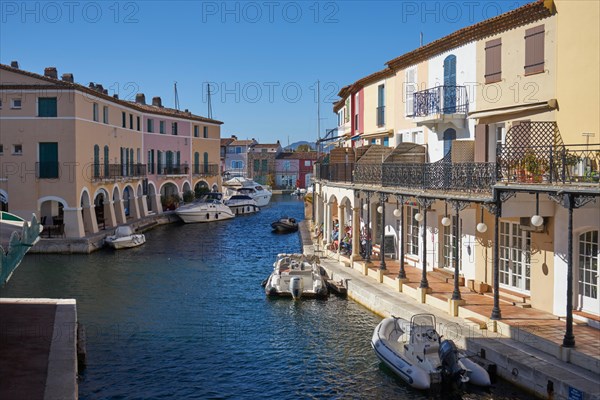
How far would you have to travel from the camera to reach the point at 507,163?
17.4 metres

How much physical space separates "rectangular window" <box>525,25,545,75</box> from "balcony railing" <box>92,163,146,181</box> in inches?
1167

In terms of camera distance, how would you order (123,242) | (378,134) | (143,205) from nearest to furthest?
(378,134) → (123,242) → (143,205)

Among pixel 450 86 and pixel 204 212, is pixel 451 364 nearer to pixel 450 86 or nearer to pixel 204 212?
pixel 450 86

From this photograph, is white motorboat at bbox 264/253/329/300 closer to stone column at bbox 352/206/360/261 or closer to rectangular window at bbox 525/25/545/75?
stone column at bbox 352/206/360/261

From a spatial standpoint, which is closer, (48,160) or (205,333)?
(205,333)

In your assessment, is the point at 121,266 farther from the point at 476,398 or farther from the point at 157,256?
the point at 476,398

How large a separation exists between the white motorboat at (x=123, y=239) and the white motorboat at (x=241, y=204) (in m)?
26.3

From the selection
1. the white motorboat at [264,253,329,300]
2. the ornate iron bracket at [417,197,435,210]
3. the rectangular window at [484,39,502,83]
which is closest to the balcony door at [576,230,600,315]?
the ornate iron bracket at [417,197,435,210]

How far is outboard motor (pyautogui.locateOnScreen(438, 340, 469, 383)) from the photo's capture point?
1506 cm

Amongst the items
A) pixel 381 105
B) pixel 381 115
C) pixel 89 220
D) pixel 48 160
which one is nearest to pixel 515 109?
pixel 381 115

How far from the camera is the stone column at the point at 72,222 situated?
128ft

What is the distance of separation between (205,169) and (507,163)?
178ft

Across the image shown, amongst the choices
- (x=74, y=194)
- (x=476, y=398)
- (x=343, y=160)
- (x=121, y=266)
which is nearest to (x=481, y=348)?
(x=476, y=398)

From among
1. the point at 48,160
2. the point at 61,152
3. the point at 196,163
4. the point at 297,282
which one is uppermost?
the point at 196,163
